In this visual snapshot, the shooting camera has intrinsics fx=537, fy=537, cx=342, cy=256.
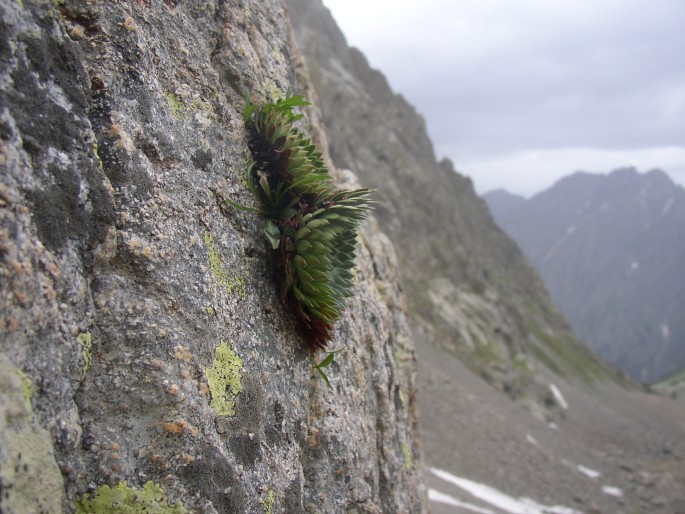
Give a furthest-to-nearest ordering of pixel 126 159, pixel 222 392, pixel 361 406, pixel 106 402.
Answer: pixel 361 406
pixel 222 392
pixel 126 159
pixel 106 402

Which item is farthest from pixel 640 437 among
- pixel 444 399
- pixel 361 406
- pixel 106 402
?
pixel 106 402

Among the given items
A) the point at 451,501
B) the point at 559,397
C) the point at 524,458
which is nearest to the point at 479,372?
the point at 559,397

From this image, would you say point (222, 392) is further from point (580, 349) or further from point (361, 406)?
point (580, 349)

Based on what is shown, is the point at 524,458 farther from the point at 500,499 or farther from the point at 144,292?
the point at 144,292

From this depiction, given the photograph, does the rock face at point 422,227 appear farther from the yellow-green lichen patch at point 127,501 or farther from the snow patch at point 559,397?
the yellow-green lichen patch at point 127,501

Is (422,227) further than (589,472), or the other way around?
(422,227)
